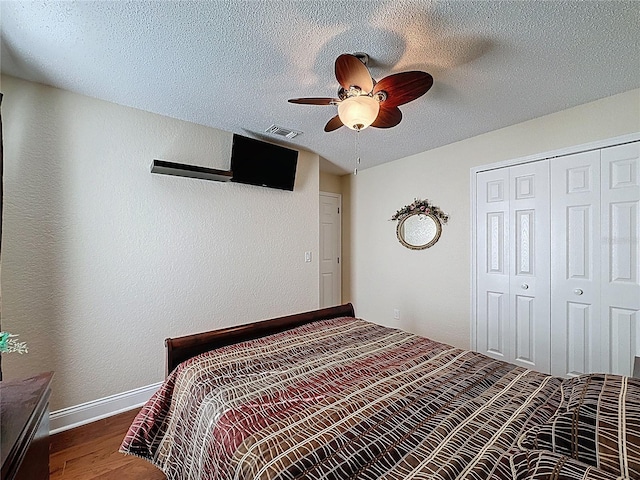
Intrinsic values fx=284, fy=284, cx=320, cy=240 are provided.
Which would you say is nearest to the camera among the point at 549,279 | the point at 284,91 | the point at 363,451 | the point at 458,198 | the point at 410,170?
the point at 363,451

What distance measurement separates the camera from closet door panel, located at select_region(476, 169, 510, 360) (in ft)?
9.15

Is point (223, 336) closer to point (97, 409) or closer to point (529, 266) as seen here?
point (97, 409)

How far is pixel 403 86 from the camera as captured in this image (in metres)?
1.63

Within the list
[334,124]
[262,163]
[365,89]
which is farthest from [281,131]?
[365,89]

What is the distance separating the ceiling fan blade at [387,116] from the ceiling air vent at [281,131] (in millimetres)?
1110

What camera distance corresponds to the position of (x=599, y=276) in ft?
7.41

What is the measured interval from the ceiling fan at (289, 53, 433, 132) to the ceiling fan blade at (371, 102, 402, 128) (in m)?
0.06

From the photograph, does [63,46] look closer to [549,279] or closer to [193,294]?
[193,294]

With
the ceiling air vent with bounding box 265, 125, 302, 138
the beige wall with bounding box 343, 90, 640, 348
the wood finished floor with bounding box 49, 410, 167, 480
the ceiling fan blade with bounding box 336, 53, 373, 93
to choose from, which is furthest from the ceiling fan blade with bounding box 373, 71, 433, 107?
the wood finished floor with bounding box 49, 410, 167, 480

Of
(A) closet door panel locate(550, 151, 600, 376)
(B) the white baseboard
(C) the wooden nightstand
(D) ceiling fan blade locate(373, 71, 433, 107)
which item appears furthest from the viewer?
(A) closet door panel locate(550, 151, 600, 376)

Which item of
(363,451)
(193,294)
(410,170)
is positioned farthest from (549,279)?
(193,294)

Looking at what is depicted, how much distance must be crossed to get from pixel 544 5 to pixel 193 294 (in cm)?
304

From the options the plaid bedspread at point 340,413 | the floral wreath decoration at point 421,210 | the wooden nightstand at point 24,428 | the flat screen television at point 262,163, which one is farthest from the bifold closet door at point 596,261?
the wooden nightstand at point 24,428

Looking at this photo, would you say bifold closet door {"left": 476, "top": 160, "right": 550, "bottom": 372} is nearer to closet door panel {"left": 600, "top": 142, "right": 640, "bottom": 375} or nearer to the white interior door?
closet door panel {"left": 600, "top": 142, "right": 640, "bottom": 375}
